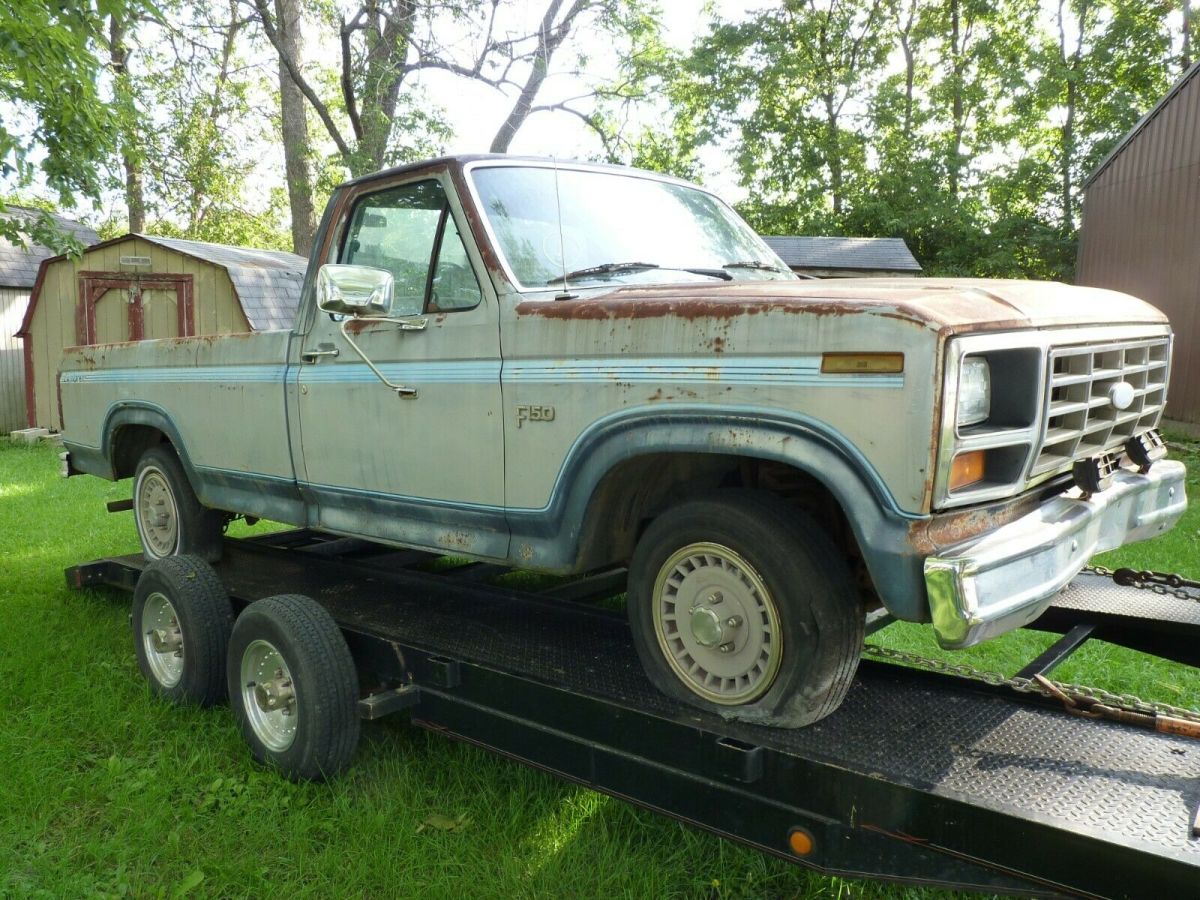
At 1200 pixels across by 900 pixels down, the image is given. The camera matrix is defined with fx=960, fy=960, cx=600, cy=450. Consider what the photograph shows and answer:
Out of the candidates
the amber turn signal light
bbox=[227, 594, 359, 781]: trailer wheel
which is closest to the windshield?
the amber turn signal light

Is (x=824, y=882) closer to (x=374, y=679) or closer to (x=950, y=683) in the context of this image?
(x=950, y=683)

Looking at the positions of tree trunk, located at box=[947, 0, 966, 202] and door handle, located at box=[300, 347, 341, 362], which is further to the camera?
tree trunk, located at box=[947, 0, 966, 202]

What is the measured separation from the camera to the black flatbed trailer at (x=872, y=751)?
86.5 inches

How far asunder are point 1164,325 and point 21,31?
20.0 feet

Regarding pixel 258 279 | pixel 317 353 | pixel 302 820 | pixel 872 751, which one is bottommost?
pixel 302 820

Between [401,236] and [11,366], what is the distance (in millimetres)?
18089

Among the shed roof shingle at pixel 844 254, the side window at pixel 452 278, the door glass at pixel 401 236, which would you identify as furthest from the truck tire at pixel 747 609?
the shed roof shingle at pixel 844 254

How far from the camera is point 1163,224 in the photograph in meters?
14.8

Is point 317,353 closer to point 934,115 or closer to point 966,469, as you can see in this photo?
point 966,469

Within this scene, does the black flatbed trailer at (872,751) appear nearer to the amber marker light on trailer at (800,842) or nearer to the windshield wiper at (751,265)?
the amber marker light on trailer at (800,842)

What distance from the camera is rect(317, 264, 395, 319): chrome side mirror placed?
342cm

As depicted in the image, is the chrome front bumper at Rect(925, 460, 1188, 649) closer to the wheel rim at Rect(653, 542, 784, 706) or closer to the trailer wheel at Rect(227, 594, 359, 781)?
the wheel rim at Rect(653, 542, 784, 706)

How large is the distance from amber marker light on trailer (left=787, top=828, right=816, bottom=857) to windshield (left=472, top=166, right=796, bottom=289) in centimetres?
189

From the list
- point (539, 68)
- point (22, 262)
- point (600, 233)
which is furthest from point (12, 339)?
point (600, 233)
